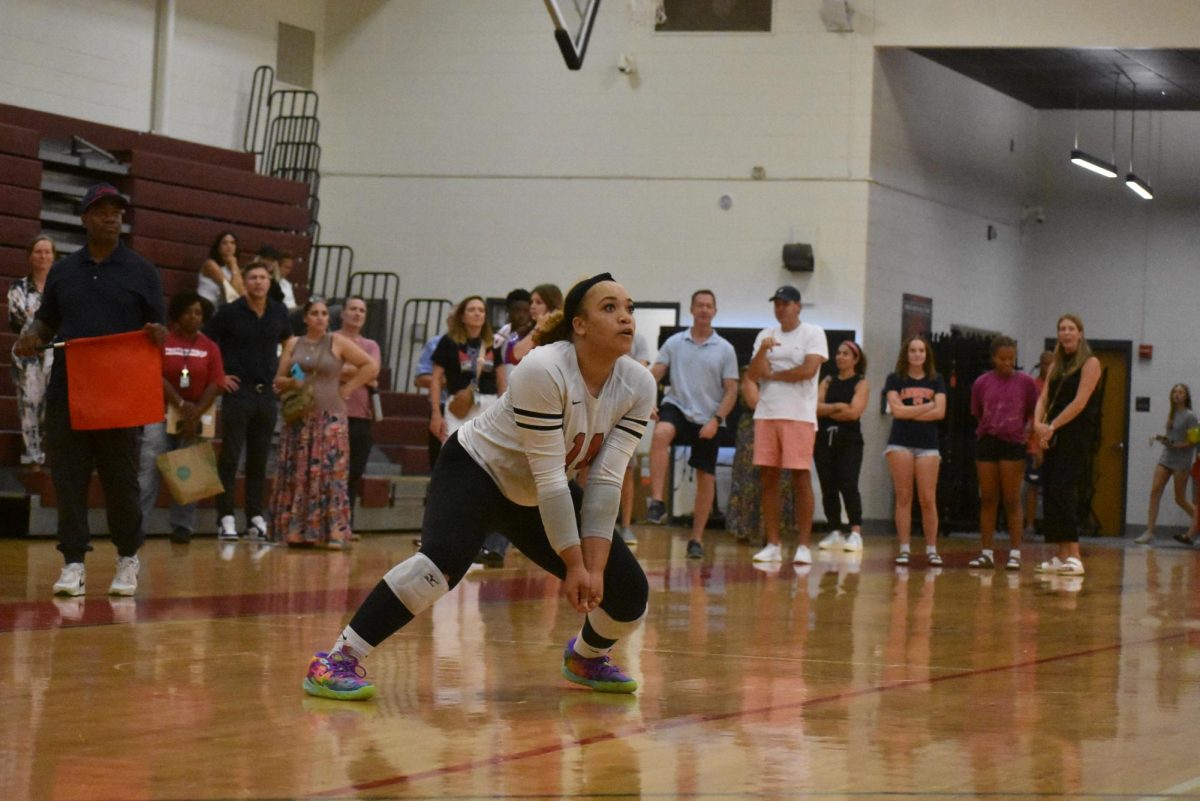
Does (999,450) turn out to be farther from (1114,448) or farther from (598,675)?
(1114,448)

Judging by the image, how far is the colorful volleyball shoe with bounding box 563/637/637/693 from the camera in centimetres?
483

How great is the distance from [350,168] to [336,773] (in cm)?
1526

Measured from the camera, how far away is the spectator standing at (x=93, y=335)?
6.77 metres

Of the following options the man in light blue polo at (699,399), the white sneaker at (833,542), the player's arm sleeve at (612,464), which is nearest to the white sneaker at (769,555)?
the man in light blue polo at (699,399)

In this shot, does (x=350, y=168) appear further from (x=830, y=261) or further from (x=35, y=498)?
(x=35, y=498)

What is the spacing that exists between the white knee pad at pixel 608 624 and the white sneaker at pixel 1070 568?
7.00 m

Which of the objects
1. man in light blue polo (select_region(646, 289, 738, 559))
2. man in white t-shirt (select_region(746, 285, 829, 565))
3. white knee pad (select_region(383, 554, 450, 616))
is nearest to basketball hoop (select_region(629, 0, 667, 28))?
man in light blue polo (select_region(646, 289, 738, 559))

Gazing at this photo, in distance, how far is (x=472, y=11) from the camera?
17.8 meters

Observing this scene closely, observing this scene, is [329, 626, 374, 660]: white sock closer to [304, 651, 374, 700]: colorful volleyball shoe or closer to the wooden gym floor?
[304, 651, 374, 700]: colorful volleyball shoe

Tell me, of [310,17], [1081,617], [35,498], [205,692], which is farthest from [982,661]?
[310,17]

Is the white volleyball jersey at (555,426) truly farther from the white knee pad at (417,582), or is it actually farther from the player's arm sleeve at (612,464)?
the white knee pad at (417,582)

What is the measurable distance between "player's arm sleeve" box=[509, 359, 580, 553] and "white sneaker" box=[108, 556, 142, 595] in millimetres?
3074

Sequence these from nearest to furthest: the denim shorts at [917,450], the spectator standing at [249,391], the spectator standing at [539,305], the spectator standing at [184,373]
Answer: the spectator standing at [539,305]
the spectator standing at [184,373]
the spectator standing at [249,391]
the denim shorts at [917,450]

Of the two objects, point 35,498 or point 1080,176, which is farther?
point 1080,176
